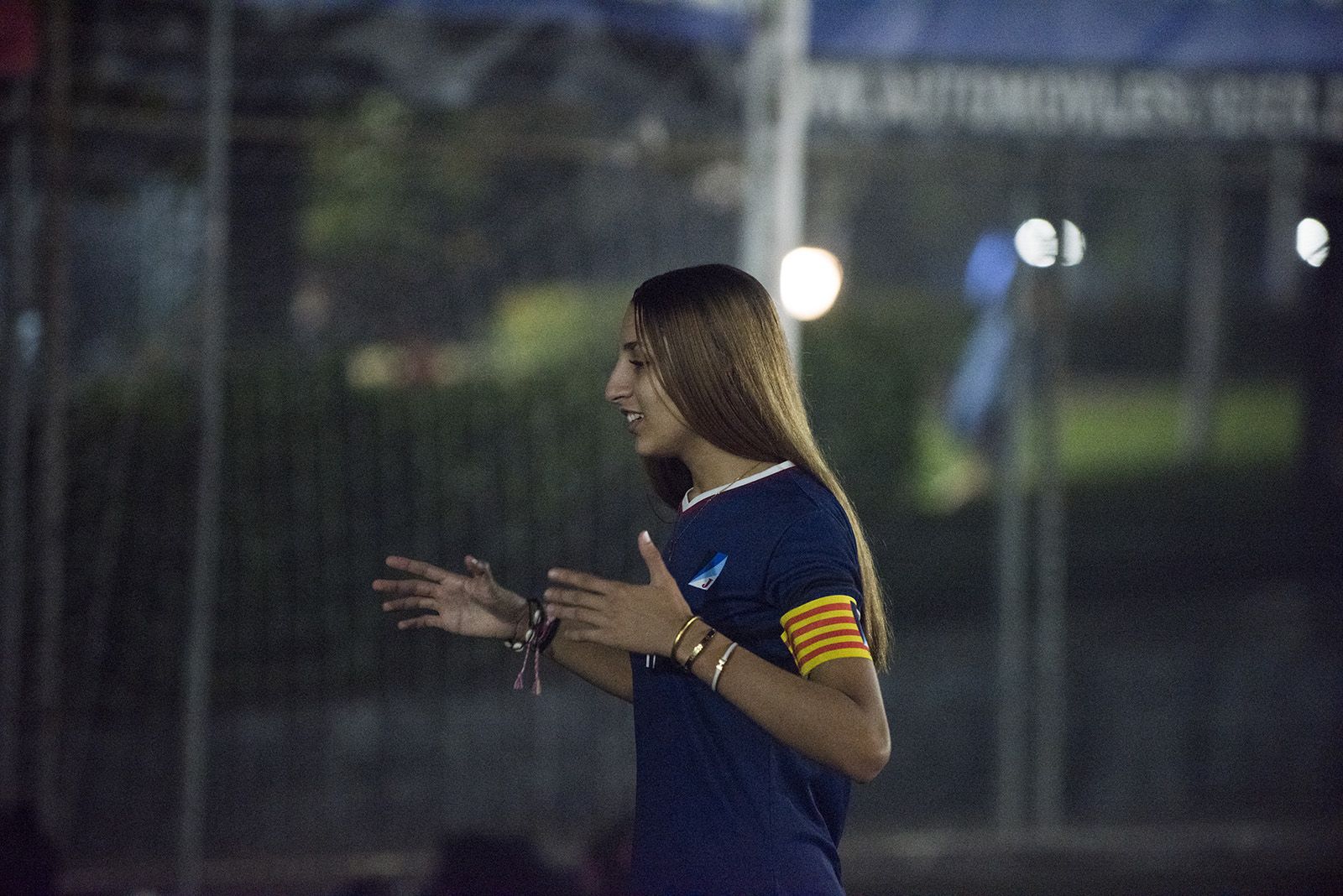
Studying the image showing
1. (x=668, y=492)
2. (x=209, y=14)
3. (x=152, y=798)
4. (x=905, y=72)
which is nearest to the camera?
(x=668, y=492)

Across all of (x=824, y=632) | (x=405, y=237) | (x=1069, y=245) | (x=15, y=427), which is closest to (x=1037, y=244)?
(x=1069, y=245)

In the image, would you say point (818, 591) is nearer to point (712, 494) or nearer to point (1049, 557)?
point (712, 494)

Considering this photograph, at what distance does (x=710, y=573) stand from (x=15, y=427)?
335 centimetres

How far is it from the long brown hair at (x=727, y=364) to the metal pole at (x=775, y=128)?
2.65 m

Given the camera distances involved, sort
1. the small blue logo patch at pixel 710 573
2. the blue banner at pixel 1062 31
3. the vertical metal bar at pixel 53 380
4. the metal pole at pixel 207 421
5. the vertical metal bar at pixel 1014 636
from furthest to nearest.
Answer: the vertical metal bar at pixel 1014 636
the blue banner at pixel 1062 31
the vertical metal bar at pixel 53 380
the metal pole at pixel 207 421
the small blue logo patch at pixel 710 573

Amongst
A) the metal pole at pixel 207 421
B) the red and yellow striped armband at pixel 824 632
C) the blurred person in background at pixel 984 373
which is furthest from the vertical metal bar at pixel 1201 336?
the red and yellow striped armband at pixel 824 632

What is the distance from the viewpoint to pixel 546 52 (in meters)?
4.81

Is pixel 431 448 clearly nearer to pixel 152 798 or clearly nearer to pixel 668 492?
pixel 152 798

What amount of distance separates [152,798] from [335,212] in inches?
114

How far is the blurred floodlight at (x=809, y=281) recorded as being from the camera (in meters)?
4.67

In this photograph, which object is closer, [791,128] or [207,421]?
[207,421]

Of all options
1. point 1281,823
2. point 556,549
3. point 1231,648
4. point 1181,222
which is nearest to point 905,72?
point 556,549

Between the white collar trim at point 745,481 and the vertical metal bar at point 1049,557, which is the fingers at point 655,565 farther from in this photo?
the vertical metal bar at point 1049,557

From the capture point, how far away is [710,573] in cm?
214
